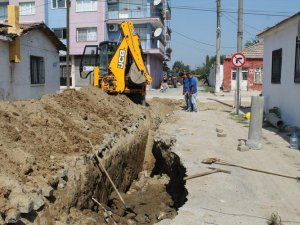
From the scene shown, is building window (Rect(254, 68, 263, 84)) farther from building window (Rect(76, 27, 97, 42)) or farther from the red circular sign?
the red circular sign

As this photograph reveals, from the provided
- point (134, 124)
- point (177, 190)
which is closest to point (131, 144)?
point (134, 124)

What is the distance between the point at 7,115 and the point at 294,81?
9735mm

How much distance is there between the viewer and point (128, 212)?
24.2 ft

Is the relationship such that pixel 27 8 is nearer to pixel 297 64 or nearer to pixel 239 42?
pixel 239 42

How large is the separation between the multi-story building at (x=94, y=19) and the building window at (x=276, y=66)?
2410cm

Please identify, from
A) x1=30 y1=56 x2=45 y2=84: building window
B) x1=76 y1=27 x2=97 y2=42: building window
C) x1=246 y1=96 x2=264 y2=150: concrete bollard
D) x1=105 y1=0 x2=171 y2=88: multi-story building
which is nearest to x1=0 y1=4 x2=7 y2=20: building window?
x1=76 y1=27 x2=97 y2=42: building window

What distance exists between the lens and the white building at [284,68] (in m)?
13.3

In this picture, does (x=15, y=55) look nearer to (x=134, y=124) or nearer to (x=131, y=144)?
(x=134, y=124)

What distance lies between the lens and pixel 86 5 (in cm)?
4088

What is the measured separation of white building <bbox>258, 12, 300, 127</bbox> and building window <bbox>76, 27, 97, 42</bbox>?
25642 mm

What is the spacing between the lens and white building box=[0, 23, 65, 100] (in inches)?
727

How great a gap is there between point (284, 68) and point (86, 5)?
30.1 metres

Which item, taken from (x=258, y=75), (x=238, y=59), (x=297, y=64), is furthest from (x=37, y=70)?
(x=258, y=75)

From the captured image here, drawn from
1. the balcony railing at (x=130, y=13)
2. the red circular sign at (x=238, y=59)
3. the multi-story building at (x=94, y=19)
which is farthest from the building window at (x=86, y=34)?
the red circular sign at (x=238, y=59)
